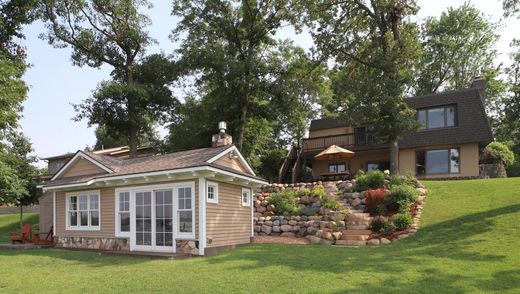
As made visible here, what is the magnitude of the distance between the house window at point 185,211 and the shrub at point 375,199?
739 centimetres

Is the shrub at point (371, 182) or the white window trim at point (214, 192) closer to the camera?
the white window trim at point (214, 192)

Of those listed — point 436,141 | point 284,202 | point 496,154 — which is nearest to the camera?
point 284,202

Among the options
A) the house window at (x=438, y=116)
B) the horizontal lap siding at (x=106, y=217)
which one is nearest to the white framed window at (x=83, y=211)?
the horizontal lap siding at (x=106, y=217)

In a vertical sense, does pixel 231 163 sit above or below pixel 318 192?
above

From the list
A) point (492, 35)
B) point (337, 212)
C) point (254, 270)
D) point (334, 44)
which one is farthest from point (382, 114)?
point (492, 35)

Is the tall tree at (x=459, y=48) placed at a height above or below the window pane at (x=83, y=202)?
above

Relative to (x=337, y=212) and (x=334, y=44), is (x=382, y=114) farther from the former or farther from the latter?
(x=337, y=212)

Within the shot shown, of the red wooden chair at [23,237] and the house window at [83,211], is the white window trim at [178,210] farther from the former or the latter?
the red wooden chair at [23,237]

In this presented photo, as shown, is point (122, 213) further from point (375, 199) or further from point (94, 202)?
point (375, 199)

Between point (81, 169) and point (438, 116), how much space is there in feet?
68.4

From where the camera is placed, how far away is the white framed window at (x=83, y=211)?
48.9 ft

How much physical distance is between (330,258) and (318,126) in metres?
21.6

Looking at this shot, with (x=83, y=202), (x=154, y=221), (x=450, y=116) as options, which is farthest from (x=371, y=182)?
(x=83, y=202)

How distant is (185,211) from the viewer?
12.5 meters
